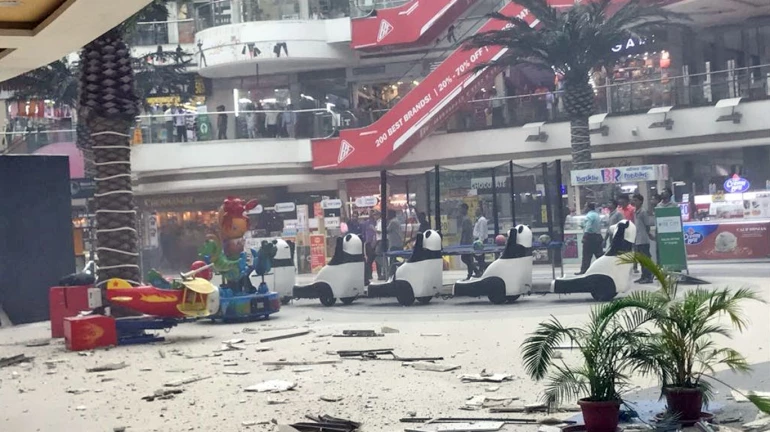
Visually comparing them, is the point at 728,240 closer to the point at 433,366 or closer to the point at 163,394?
the point at 433,366

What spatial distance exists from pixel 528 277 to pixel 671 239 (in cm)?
360

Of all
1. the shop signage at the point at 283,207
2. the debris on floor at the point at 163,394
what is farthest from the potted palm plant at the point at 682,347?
the shop signage at the point at 283,207

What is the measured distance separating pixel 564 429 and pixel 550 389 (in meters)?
0.32

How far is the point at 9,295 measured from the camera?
20.4 meters

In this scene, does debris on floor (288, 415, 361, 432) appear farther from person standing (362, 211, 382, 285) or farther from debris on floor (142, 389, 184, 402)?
person standing (362, 211, 382, 285)

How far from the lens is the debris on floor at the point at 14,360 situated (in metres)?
14.2

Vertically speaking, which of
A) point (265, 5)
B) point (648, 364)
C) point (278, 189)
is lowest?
point (648, 364)

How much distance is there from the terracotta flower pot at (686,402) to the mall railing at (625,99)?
24.7m

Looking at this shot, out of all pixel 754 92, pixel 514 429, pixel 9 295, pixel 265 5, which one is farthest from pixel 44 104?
pixel 514 429

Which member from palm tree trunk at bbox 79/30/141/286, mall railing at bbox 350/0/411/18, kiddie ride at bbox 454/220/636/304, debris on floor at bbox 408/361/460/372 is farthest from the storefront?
debris on floor at bbox 408/361/460/372

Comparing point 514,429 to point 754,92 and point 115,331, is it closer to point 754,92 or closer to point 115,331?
point 115,331

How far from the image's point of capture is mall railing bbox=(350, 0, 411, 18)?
124ft

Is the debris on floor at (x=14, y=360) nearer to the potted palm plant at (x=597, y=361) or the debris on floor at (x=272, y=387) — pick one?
the debris on floor at (x=272, y=387)

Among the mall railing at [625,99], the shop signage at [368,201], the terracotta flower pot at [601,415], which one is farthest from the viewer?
the shop signage at [368,201]
